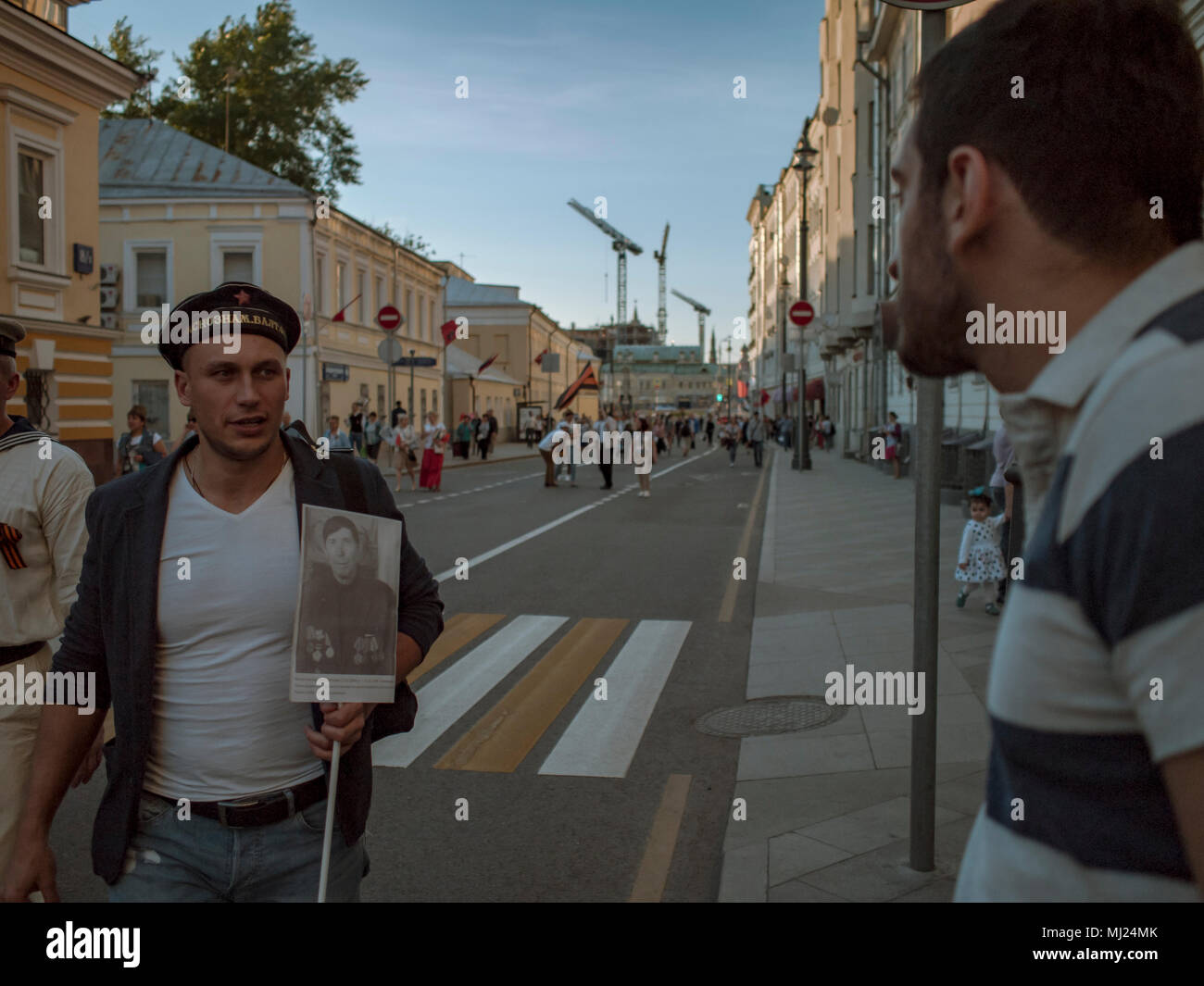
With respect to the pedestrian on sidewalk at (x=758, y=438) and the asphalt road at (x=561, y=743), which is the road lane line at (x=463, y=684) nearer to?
the asphalt road at (x=561, y=743)

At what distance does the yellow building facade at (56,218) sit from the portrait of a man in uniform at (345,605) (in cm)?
1887

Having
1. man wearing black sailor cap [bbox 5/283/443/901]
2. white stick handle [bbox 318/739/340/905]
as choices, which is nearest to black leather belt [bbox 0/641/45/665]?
man wearing black sailor cap [bbox 5/283/443/901]

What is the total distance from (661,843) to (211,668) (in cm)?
300

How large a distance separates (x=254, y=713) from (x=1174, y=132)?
7.02ft

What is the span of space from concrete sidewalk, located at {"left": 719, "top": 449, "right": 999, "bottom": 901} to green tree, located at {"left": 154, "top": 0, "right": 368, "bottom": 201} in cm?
4298

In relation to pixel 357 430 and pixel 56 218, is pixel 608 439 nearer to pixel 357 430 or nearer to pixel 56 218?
pixel 357 430

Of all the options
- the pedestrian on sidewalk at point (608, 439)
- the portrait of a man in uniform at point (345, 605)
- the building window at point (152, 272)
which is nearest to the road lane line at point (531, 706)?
the portrait of a man in uniform at point (345, 605)

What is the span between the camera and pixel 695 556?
15273mm

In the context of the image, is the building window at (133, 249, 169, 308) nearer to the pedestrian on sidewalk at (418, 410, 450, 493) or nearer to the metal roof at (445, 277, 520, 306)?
the pedestrian on sidewalk at (418, 410, 450, 493)

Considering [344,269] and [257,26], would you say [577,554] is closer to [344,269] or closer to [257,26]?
[344,269]

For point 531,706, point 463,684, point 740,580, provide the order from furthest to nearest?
point 740,580
point 463,684
point 531,706

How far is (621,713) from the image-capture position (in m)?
7.41

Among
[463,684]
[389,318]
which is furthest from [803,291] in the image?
[463,684]

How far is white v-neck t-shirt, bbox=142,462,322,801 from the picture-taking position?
8.40 ft
